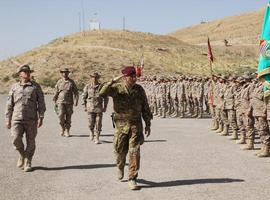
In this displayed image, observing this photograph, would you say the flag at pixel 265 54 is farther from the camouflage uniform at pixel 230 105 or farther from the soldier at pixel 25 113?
the camouflage uniform at pixel 230 105

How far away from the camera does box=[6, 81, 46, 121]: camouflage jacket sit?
10000 mm

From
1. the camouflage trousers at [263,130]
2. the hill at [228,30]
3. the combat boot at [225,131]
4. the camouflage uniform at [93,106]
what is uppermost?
the hill at [228,30]

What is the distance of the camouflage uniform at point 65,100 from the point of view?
15.7 metres

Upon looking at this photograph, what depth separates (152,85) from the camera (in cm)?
2506

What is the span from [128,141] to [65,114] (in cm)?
739

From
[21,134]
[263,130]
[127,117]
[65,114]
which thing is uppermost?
[127,117]

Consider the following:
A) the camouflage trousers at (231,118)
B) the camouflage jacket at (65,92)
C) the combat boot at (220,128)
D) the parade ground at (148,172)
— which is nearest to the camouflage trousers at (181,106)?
the combat boot at (220,128)

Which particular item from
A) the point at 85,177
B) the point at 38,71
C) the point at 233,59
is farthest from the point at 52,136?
the point at 233,59

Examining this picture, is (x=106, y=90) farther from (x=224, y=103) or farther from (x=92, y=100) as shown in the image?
(x=224, y=103)

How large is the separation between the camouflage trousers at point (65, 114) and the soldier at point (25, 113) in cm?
543

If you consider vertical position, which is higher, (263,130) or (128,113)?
(128,113)

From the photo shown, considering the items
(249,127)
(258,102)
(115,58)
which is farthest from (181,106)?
(115,58)

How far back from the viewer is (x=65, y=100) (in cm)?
1573

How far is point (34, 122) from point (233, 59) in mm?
72550
